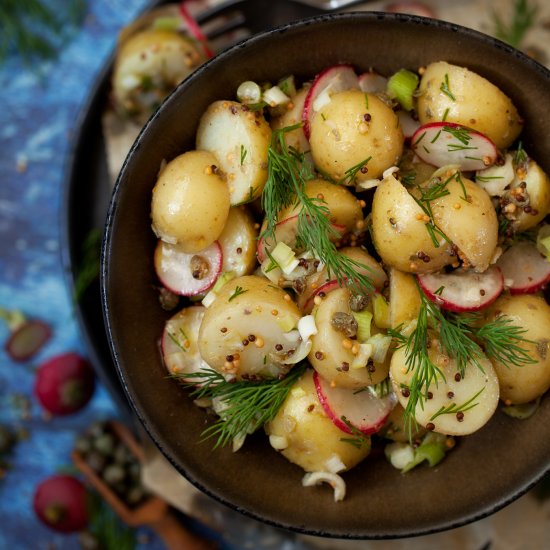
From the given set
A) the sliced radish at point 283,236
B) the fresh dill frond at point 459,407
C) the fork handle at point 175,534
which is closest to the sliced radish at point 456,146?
the sliced radish at point 283,236

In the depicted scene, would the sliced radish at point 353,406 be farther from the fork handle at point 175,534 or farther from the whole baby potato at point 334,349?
the fork handle at point 175,534

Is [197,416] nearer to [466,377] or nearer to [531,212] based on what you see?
[466,377]

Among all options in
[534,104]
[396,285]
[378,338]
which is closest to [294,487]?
[378,338]

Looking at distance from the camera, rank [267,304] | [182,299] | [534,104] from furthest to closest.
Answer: [182,299], [534,104], [267,304]

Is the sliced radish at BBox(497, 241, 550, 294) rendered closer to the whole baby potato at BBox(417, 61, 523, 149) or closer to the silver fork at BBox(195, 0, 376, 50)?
the whole baby potato at BBox(417, 61, 523, 149)

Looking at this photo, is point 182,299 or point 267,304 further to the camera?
point 182,299

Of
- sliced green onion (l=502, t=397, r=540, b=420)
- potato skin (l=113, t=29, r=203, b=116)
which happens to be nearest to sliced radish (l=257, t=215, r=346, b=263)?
sliced green onion (l=502, t=397, r=540, b=420)

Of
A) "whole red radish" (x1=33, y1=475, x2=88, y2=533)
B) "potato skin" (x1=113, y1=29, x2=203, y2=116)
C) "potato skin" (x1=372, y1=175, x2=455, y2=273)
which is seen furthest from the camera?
"whole red radish" (x1=33, y1=475, x2=88, y2=533)
